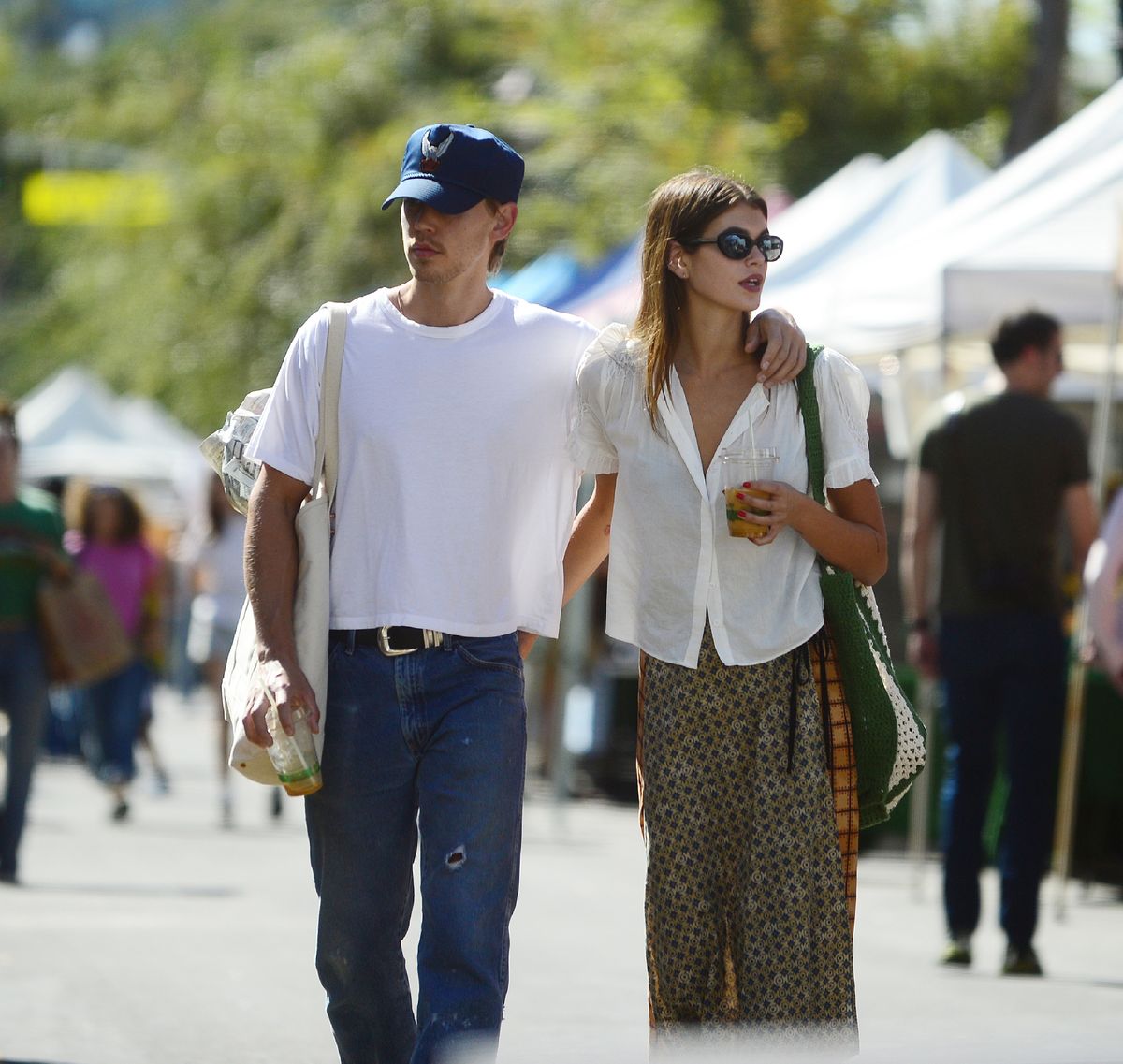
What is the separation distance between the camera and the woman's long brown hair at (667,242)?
14.6ft

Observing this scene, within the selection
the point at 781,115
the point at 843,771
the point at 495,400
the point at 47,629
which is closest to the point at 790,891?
the point at 843,771

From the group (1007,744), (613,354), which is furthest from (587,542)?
(1007,744)

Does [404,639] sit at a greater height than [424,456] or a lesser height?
lesser

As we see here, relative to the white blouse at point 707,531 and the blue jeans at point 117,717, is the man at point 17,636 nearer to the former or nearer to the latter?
the blue jeans at point 117,717

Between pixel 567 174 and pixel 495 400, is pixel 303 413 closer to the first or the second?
pixel 495 400

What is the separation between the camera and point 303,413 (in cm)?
448

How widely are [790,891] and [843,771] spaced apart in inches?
10.3

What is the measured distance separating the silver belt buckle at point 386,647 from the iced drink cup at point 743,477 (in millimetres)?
653

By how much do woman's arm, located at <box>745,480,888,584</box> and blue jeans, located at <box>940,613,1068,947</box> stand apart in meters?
3.51

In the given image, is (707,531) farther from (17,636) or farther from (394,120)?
(394,120)

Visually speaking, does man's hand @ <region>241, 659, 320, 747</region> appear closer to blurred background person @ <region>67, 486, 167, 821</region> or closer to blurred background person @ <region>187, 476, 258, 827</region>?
blurred background person @ <region>187, 476, 258, 827</region>

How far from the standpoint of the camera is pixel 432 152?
14.9 feet

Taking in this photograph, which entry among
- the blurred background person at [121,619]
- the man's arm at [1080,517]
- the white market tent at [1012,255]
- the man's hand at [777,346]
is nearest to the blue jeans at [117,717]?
the blurred background person at [121,619]

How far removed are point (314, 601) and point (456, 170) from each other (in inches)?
34.3
